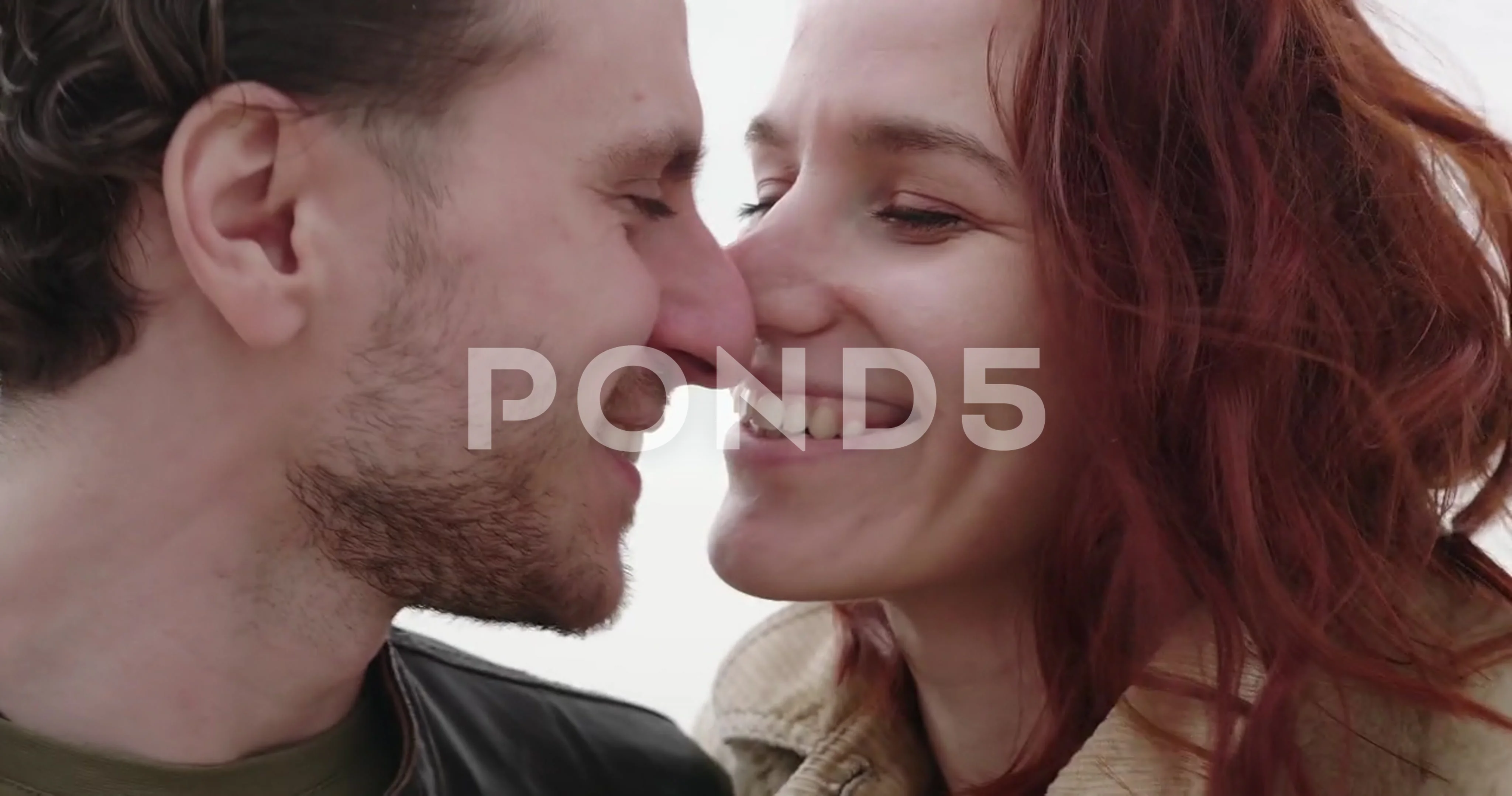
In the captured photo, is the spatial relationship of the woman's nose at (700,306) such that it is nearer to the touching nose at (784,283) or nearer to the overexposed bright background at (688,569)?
the touching nose at (784,283)

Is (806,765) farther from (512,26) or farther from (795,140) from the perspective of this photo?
(512,26)

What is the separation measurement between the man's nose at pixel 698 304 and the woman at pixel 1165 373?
1.4 inches

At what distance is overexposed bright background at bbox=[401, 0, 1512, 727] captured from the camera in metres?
1.86

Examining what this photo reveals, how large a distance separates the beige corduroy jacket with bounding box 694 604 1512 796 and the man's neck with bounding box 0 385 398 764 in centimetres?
49

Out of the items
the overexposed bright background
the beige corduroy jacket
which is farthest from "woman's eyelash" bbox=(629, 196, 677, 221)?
the overexposed bright background

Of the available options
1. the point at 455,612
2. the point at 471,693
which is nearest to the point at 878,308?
the point at 455,612

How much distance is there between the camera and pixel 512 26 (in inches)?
38.7

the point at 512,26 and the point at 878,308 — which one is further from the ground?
the point at 512,26

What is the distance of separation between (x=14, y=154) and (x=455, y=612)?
17.5 inches

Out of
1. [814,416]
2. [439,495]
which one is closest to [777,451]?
[814,416]

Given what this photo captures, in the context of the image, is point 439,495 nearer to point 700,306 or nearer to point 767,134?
point 700,306

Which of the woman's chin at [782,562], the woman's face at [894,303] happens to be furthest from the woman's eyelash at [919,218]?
the woman's chin at [782,562]

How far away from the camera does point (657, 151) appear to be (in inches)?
40.6

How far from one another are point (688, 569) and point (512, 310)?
1045 mm
